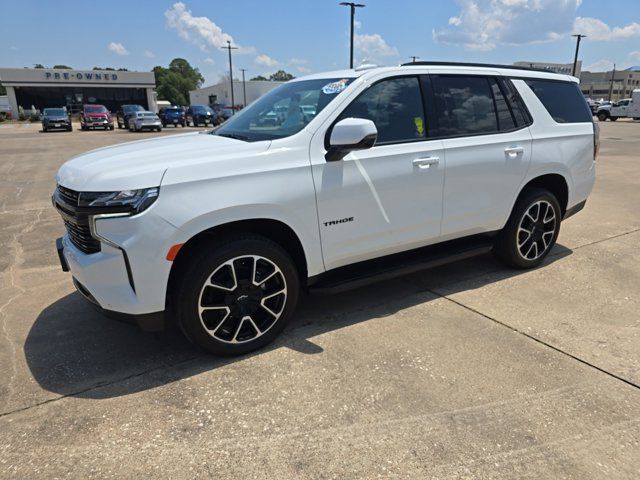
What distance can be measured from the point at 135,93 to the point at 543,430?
72740 millimetres

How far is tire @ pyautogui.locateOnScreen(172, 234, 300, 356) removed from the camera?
2957 millimetres

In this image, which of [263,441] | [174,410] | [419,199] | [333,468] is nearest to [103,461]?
[174,410]

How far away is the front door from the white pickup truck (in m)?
46.4

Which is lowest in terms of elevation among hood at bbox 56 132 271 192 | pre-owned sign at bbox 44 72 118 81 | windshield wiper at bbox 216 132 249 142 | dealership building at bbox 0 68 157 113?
hood at bbox 56 132 271 192

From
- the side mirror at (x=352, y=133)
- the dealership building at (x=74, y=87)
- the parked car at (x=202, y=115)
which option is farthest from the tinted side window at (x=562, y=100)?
the dealership building at (x=74, y=87)

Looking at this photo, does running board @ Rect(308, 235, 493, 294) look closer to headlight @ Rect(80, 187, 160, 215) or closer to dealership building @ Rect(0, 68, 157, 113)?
headlight @ Rect(80, 187, 160, 215)

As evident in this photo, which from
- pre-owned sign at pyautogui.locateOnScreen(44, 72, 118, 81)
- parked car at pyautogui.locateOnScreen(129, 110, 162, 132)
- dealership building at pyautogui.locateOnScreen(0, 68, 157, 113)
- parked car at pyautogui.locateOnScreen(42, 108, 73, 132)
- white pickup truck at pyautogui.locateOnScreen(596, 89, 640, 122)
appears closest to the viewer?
parked car at pyautogui.locateOnScreen(129, 110, 162, 132)

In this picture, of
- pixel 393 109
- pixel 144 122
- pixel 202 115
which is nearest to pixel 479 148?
pixel 393 109

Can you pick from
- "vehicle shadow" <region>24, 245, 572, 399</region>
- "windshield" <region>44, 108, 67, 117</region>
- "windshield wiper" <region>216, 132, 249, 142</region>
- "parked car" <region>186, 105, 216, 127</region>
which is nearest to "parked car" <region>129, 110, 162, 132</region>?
"parked car" <region>186, 105, 216, 127</region>

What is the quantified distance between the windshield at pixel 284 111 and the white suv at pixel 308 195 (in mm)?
20

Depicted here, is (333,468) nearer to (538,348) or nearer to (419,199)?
(538,348)

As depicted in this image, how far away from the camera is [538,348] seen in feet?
11.0

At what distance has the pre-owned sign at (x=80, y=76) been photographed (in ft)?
200

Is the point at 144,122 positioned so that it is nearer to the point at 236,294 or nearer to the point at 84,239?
the point at 84,239
